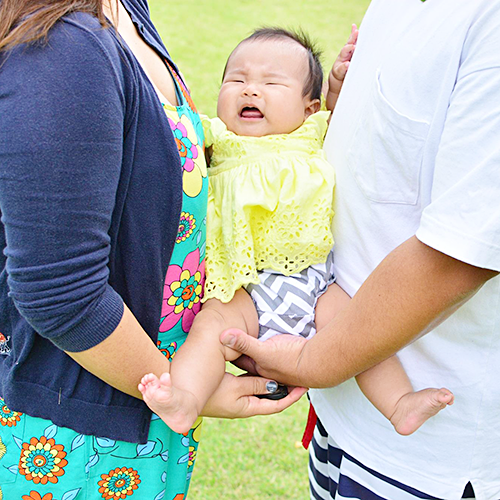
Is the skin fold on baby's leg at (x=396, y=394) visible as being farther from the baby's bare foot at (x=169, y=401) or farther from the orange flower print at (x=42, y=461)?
Answer: the orange flower print at (x=42, y=461)

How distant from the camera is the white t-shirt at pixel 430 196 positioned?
3.22ft

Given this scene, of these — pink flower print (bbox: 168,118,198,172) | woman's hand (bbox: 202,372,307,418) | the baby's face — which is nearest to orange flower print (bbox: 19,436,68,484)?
woman's hand (bbox: 202,372,307,418)

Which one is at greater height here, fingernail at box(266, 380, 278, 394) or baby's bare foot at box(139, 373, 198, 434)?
baby's bare foot at box(139, 373, 198, 434)

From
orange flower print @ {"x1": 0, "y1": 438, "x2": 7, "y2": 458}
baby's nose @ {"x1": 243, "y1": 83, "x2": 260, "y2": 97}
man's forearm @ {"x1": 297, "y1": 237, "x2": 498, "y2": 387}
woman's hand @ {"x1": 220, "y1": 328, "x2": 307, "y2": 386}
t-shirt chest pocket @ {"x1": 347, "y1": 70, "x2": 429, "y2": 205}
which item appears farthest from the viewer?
baby's nose @ {"x1": 243, "y1": 83, "x2": 260, "y2": 97}

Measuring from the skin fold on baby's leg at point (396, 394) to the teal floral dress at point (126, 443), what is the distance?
1.18ft

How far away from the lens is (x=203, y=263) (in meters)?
1.41

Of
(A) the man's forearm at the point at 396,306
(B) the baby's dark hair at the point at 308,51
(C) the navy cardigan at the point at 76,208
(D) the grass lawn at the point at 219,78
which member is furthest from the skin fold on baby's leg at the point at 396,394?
(D) the grass lawn at the point at 219,78

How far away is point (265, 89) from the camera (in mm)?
1649

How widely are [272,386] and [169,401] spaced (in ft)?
1.09

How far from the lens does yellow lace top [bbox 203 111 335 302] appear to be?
1444 millimetres

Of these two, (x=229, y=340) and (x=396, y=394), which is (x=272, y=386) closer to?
(x=229, y=340)

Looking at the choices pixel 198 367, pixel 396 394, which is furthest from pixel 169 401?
pixel 396 394

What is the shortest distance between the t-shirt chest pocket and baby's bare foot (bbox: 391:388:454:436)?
0.37 m

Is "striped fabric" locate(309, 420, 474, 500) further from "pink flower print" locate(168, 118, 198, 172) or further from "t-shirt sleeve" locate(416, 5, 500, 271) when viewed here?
"pink flower print" locate(168, 118, 198, 172)
